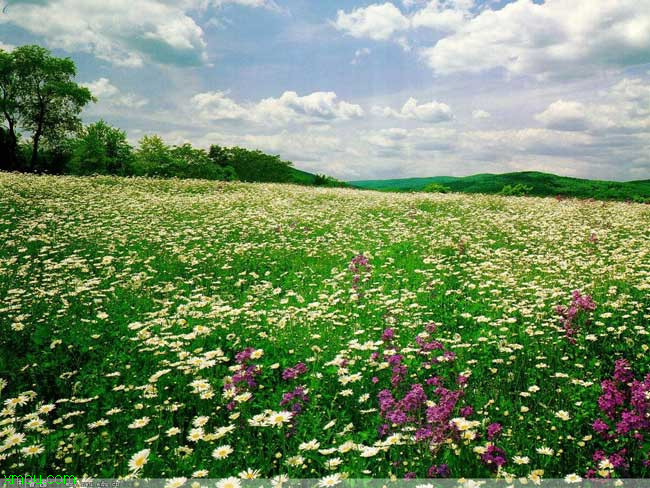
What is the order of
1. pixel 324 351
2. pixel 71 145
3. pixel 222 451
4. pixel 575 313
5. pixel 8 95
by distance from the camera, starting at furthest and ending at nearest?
pixel 71 145, pixel 8 95, pixel 575 313, pixel 324 351, pixel 222 451

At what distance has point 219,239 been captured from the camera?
12.8 meters

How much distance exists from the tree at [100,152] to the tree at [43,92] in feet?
15.1

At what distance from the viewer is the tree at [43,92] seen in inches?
1892

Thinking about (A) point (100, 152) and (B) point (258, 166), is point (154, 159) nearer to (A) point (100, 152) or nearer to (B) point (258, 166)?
(A) point (100, 152)

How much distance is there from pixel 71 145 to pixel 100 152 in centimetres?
383

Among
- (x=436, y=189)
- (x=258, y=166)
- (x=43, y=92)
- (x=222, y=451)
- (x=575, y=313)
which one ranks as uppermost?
(x=43, y=92)

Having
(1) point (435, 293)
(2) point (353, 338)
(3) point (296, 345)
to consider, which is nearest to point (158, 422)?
(3) point (296, 345)

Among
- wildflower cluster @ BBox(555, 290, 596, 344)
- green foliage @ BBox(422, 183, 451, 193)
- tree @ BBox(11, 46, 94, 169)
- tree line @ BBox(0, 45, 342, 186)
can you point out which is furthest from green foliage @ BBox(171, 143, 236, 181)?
wildflower cluster @ BBox(555, 290, 596, 344)

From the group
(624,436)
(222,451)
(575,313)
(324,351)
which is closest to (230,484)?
(222,451)

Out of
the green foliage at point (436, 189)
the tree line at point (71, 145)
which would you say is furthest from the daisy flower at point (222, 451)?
the tree line at point (71, 145)

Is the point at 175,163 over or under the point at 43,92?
under

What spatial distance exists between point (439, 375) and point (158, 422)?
10.7 feet

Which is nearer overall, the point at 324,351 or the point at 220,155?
the point at 324,351

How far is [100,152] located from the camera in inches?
2250
